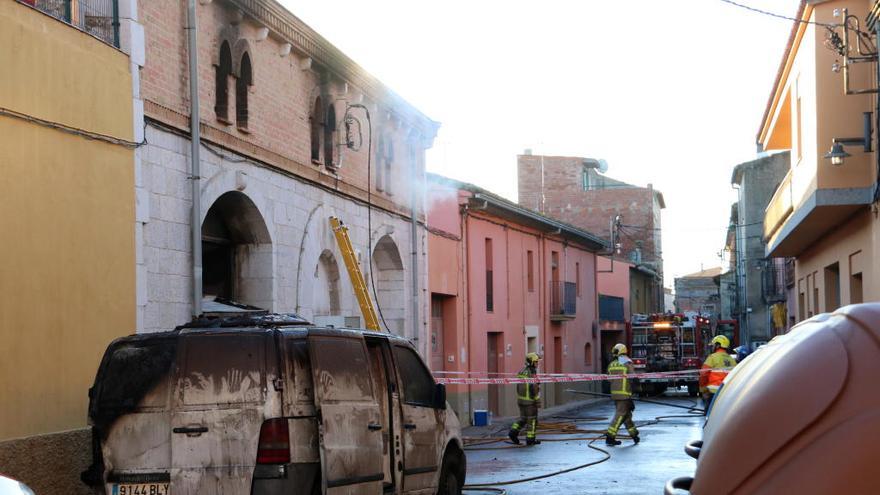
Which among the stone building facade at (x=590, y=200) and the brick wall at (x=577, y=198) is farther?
the stone building facade at (x=590, y=200)

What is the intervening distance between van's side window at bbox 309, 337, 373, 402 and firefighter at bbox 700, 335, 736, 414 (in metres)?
9.10

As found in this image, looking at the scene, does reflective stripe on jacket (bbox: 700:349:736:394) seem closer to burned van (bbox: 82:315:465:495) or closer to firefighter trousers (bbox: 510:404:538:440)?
firefighter trousers (bbox: 510:404:538:440)

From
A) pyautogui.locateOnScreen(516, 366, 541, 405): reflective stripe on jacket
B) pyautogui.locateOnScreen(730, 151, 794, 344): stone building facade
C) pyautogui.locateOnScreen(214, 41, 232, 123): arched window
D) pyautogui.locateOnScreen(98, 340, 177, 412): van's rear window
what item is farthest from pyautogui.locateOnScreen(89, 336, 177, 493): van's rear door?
pyautogui.locateOnScreen(730, 151, 794, 344): stone building facade

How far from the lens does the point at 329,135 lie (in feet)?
68.1

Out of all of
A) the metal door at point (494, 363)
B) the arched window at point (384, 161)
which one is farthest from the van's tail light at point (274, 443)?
the metal door at point (494, 363)

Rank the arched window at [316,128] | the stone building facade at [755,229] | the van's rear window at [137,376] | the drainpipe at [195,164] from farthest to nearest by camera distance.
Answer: the stone building facade at [755,229], the arched window at [316,128], the drainpipe at [195,164], the van's rear window at [137,376]

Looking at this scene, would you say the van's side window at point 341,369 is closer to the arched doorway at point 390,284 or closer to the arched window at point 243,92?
the arched window at point 243,92

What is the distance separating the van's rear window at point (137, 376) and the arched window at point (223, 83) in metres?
7.60

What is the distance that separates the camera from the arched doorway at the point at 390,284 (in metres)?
24.9

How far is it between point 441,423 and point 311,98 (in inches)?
376

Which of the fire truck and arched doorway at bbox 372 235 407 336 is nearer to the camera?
arched doorway at bbox 372 235 407 336

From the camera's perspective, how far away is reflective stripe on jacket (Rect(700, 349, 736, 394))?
1780cm

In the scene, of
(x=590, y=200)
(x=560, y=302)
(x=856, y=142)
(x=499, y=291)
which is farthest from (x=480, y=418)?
(x=590, y=200)

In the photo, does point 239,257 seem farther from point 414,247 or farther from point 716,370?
point 414,247
